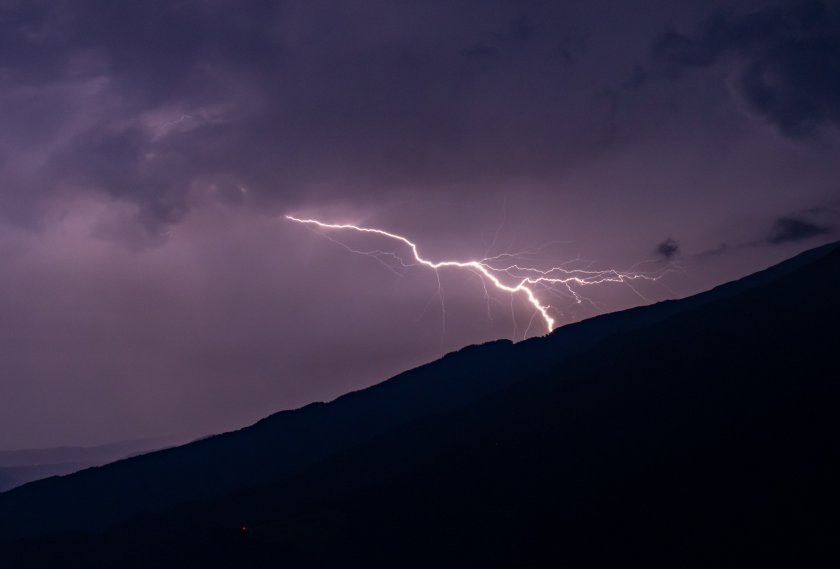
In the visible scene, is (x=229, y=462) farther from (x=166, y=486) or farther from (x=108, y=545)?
(x=108, y=545)

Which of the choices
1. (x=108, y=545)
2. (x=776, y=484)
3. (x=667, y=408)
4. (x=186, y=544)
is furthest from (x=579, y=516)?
(x=108, y=545)

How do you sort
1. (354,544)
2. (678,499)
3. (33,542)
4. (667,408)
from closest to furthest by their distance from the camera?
(678,499), (354,544), (667,408), (33,542)

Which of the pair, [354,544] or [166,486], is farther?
[166,486]

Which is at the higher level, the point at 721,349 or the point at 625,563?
the point at 721,349

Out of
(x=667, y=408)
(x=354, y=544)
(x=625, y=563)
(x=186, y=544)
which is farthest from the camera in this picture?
(x=186, y=544)

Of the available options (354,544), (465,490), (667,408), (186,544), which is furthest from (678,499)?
(186,544)

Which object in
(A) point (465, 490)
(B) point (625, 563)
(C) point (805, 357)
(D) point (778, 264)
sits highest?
(D) point (778, 264)

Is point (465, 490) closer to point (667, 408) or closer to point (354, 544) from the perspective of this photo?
point (354, 544)
